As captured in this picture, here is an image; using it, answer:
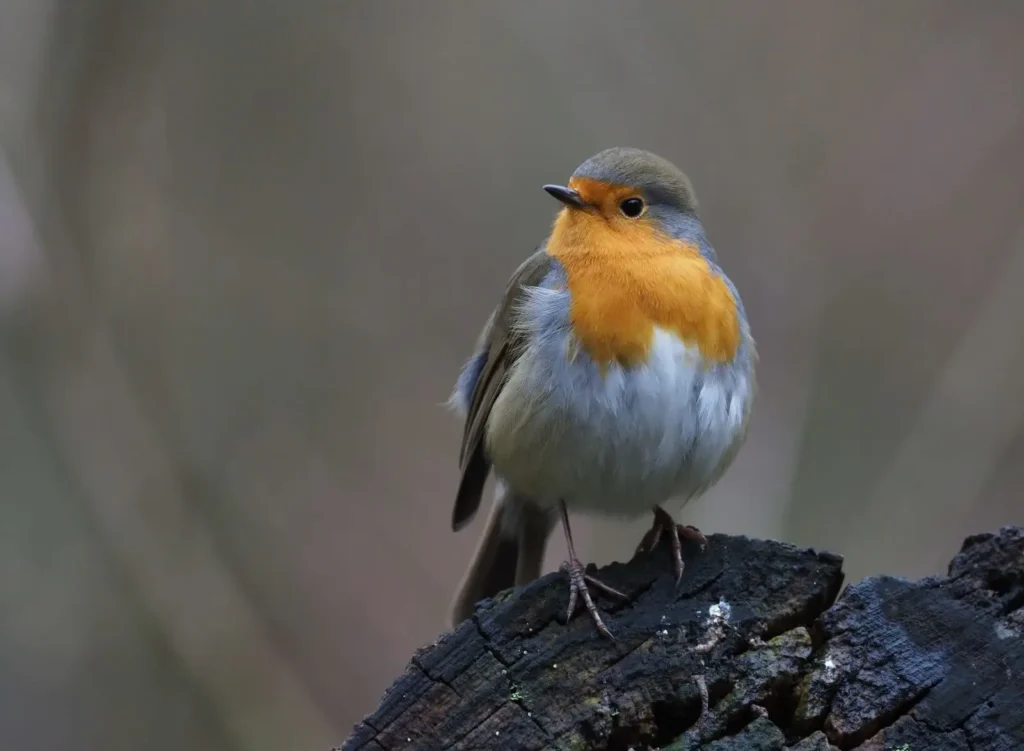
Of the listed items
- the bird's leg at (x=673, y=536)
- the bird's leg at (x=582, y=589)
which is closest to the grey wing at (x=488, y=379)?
the bird's leg at (x=673, y=536)

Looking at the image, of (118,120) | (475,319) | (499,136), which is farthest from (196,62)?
(475,319)

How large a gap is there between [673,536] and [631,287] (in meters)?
0.65

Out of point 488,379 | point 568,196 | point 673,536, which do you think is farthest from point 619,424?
point 568,196

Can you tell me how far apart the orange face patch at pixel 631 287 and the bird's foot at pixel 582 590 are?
1.91 feet

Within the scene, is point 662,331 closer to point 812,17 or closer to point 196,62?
point 812,17

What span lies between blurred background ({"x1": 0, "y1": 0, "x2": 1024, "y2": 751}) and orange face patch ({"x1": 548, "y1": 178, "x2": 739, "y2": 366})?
179 cm

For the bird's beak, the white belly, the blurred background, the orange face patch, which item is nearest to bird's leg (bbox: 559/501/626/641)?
the white belly

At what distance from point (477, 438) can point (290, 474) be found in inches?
95.8

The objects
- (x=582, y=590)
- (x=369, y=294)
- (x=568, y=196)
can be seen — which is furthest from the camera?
(x=369, y=294)

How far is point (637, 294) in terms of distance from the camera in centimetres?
248

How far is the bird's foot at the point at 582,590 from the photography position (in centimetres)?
186

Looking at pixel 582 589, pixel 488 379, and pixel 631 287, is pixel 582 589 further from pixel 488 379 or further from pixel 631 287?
pixel 488 379

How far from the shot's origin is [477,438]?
9.09 feet

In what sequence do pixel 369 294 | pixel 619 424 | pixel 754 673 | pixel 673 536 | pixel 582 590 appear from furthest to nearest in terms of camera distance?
pixel 369 294, pixel 619 424, pixel 673 536, pixel 582 590, pixel 754 673
